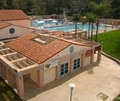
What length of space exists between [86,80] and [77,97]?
4118 millimetres

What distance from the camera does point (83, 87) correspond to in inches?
798

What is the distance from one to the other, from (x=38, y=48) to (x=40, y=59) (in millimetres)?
2872

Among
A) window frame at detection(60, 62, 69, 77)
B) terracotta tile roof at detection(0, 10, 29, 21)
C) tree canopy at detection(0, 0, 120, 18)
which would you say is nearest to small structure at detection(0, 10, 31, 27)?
terracotta tile roof at detection(0, 10, 29, 21)

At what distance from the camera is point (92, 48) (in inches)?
1029

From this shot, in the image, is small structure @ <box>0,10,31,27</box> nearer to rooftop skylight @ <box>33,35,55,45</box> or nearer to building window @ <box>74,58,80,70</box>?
rooftop skylight @ <box>33,35,55,45</box>

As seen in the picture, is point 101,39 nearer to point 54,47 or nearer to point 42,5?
point 54,47

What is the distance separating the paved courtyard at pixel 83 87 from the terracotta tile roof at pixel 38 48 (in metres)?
3.53

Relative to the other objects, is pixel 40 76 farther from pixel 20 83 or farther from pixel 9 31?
pixel 9 31

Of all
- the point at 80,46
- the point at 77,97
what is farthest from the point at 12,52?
the point at 77,97

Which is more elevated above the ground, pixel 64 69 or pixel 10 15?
pixel 10 15

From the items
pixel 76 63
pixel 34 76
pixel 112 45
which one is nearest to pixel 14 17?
pixel 76 63

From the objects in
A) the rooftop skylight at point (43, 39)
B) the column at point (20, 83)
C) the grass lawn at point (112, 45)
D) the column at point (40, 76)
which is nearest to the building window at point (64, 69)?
the column at point (40, 76)

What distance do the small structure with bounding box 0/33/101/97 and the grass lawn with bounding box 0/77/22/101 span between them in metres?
0.57

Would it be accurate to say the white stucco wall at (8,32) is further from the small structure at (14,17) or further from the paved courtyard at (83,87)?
the paved courtyard at (83,87)
